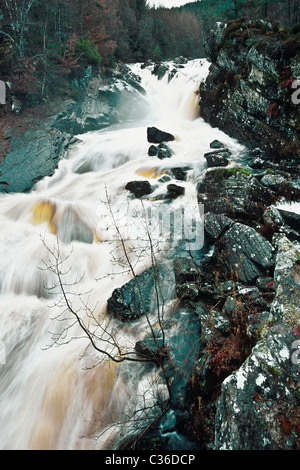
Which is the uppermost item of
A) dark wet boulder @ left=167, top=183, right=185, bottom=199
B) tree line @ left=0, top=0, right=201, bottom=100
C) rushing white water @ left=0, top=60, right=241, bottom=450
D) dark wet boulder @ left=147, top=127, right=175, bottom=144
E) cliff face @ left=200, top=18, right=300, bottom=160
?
tree line @ left=0, top=0, right=201, bottom=100

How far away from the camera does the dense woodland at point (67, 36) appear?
14.5m

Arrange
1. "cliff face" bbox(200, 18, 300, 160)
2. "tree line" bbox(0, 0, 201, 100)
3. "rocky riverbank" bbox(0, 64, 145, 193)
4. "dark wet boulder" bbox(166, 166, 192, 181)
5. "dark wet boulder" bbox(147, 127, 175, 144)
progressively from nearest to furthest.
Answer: "cliff face" bbox(200, 18, 300, 160) → "dark wet boulder" bbox(166, 166, 192, 181) → "rocky riverbank" bbox(0, 64, 145, 193) → "dark wet boulder" bbox(147, 127, 175, 144) → "tree line" bbox(0, 0, 201, 100)

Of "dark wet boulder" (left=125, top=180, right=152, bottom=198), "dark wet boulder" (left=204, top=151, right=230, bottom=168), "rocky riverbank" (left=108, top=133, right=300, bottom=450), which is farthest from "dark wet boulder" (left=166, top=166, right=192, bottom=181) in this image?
"rocky riverbank" (left=108, top=133, right=300, bottom=450)

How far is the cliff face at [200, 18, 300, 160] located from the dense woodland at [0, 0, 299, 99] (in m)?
9.85

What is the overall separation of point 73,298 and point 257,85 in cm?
1228

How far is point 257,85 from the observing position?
11195 millimetres

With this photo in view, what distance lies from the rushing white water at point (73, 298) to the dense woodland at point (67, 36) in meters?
6.77

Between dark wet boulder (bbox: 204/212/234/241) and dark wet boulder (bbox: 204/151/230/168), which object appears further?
dark wet boulder (bbox: 204/151/230/168)

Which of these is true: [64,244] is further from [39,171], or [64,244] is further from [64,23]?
[64,23]

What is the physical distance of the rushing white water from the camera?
4113mm

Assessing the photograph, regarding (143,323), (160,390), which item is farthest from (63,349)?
(160,390)

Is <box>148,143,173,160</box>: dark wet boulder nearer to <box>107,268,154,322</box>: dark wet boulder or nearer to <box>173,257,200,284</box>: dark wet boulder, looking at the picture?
<box>173,257,200,284</box>: dark wet boulder

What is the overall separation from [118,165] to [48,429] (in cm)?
1145

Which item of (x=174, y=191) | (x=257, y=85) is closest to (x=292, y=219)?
(x=174, y=191)
